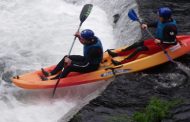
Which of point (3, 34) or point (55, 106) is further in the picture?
point (3, 34)

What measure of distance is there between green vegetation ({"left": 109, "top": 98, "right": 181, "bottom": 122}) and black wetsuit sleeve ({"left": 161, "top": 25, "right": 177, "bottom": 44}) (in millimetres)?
1945

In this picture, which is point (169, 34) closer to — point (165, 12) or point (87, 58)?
point (165, 12)

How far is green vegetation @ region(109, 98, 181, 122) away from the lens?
284 inches

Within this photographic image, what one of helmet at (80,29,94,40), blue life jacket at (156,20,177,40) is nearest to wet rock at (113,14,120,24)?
blue life jacket at (156,20,177,40)

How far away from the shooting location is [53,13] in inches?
631

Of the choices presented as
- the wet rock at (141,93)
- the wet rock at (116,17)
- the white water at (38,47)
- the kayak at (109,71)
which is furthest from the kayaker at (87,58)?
the wet rock at (116,17)

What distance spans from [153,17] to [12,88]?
4.85m

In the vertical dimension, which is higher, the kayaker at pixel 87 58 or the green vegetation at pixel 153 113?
the kayaker at pixel 87 58

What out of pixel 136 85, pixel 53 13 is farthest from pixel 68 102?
pixel 53 13

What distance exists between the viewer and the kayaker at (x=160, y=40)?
366 inches

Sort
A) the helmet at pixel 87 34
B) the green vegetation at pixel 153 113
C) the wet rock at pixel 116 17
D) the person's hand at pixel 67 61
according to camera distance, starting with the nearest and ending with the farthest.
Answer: the green vegetation at pixel 153 113, the helmet at pixel 87 34, the person's hand at pixel 67 61, the wet rock at pixel 116 17

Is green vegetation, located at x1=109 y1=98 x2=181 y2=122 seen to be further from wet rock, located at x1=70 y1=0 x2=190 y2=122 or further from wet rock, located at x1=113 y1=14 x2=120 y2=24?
wet rock, located at x1=113 y1=14 x2=120 y2=24

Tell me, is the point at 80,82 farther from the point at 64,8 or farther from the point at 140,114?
the point at 64,8

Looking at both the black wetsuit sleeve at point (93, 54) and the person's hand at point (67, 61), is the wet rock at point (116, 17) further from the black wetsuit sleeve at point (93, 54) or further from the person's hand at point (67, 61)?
the person's hand at point (67, 61)
